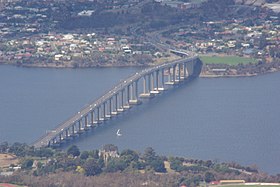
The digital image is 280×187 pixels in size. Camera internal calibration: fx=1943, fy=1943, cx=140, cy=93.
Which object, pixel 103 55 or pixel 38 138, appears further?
pixel 103 55

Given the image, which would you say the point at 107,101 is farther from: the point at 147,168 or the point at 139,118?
the point at 147,168

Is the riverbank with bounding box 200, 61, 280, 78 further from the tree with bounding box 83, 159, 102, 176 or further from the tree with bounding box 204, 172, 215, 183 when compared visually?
the tree with bounding box 204, 172, 215, 183

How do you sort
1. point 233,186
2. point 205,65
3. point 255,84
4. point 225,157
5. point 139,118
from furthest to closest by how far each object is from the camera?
point 205,65
point 255,84
point 139,118
point 225,157
point 233,186

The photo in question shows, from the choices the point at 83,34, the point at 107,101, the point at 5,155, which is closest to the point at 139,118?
the point at 107,101

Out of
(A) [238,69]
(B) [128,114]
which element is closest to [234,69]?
(A) [238,69]

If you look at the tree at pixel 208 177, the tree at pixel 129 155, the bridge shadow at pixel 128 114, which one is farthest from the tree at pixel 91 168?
the bridge shadow at pixel 128 114

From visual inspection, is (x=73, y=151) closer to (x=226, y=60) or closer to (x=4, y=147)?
(x=4, y=147)

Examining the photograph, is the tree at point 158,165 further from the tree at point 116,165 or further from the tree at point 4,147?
the tree at point 4,147
